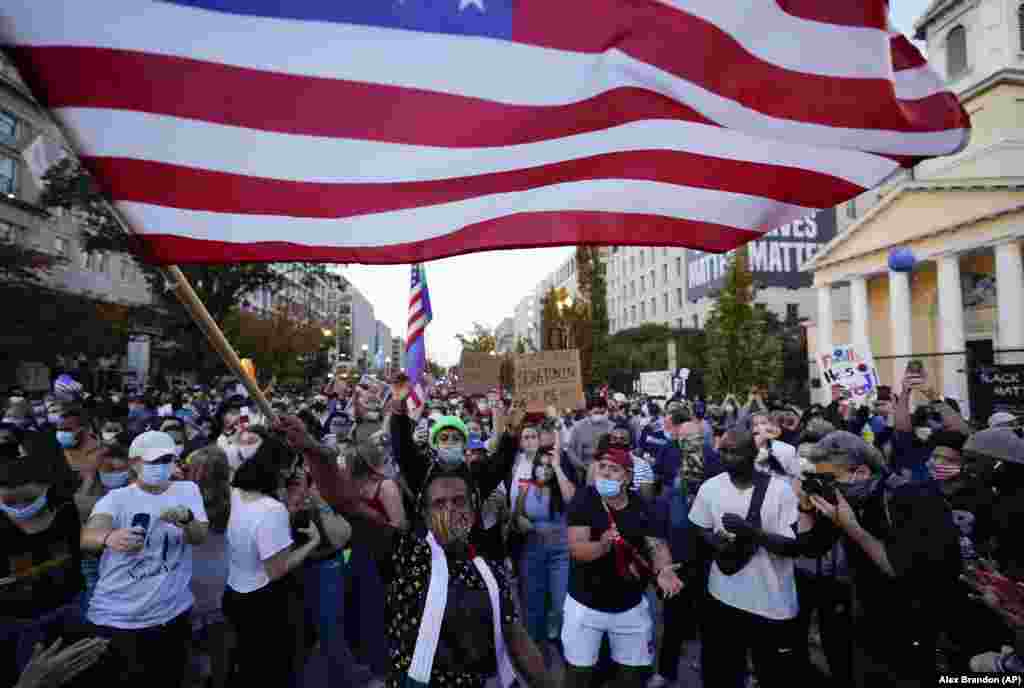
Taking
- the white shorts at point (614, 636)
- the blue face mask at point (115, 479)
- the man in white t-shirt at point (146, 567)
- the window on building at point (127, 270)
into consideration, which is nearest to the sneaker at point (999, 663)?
the white shorts at point (614, 636)

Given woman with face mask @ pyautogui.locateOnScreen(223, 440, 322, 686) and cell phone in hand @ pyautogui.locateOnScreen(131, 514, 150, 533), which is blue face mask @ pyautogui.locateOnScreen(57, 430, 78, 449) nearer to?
cell phone in hand @ pyautogui.locateOnScreen(131, 514, 150, 533)

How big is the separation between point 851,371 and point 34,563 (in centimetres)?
1165

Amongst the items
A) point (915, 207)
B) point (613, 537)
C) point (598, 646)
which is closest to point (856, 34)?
point (613, 537)

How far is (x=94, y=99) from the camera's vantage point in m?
1.94

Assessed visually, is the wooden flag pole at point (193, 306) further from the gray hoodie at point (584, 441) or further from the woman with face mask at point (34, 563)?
the gray hoodie at point (584, 441)

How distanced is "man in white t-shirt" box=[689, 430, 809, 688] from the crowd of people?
13mm

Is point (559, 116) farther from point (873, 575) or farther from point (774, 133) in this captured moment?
point (873, 575)

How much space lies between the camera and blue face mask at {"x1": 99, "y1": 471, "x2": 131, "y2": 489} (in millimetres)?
5051

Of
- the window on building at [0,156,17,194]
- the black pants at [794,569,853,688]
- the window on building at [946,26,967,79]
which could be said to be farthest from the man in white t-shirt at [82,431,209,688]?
the window on building at [946,26,967,79]

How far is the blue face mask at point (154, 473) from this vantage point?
13.0ft

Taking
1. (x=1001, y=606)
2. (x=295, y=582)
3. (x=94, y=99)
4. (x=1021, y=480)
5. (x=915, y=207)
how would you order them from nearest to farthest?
(x=94, y=99), (x=1001, y=606), (x=1021, y=480), (x=295, y=582), (x=915, y=207)

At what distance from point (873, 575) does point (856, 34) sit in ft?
10.7

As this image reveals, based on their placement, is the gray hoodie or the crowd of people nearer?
the crowd of people

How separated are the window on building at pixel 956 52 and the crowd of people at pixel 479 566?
4192cm
